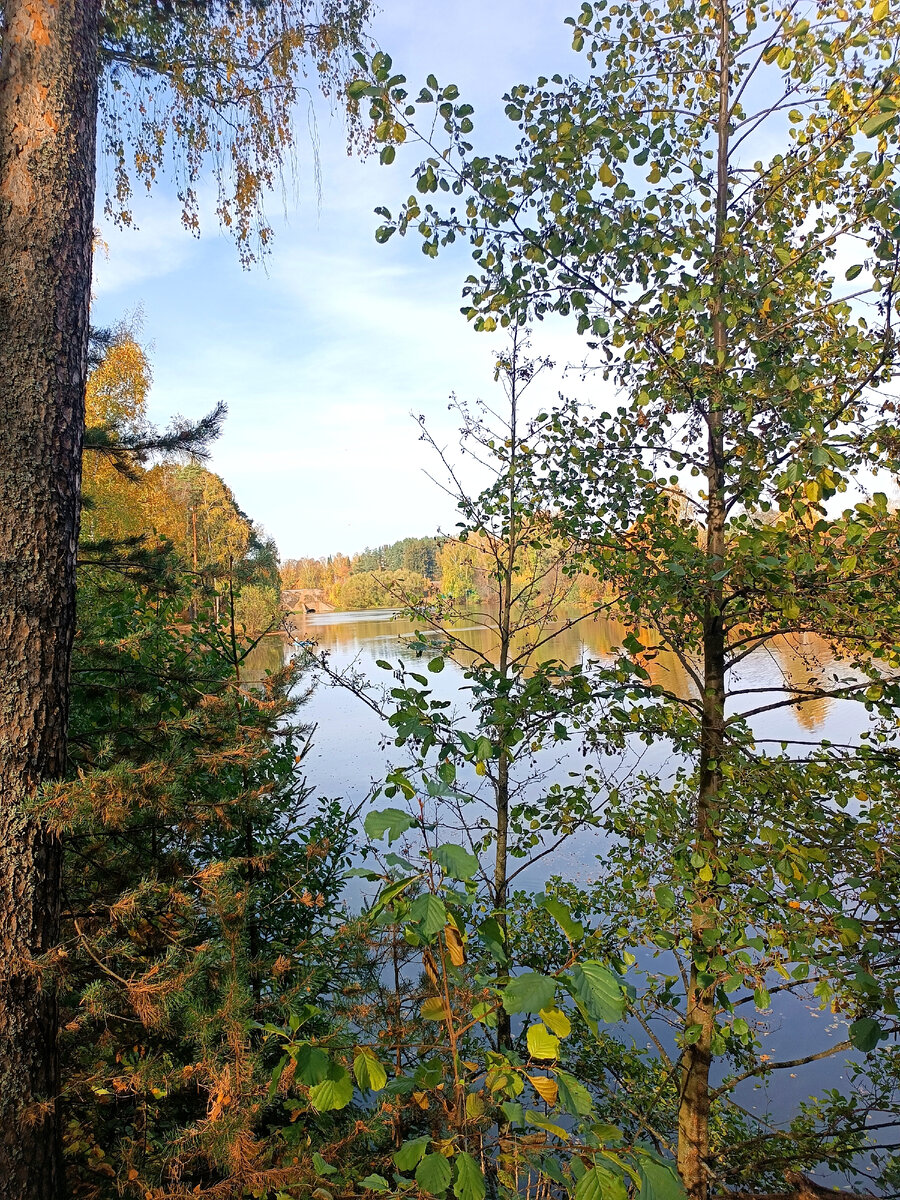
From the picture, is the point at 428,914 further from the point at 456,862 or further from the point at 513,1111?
the point at 513,1111

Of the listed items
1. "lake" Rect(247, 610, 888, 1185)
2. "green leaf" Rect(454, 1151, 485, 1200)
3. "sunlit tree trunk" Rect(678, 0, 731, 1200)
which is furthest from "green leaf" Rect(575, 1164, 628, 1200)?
"sunlit tree trunk" Rect(678, 0, 731, 1200)

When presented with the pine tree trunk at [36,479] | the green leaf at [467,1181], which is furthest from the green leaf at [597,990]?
the pine tree trunk at [36,479]

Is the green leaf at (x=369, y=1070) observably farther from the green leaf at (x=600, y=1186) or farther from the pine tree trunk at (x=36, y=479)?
the pine tree trunk at (x=36, y=479)

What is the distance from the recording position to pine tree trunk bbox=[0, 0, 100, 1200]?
1872 mm

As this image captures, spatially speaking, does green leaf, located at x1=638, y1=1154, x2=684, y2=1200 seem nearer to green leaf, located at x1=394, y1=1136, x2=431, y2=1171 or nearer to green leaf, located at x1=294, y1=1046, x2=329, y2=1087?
green leaf, located at x1=394, y1=1136, x2=431, y2=1171

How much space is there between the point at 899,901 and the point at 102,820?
91.1 inches

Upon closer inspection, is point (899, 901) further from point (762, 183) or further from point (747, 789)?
point (762, 183)

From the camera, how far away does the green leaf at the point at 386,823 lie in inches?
38.4

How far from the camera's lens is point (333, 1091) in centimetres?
97

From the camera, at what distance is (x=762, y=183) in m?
2.39

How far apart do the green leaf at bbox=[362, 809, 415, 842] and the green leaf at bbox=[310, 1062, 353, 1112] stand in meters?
0.35

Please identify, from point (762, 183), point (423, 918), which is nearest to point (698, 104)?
point (762, 183)

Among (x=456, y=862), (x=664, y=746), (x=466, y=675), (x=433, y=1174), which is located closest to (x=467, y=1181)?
(x=433, y=1174)

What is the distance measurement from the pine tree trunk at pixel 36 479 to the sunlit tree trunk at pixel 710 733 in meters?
2.06
